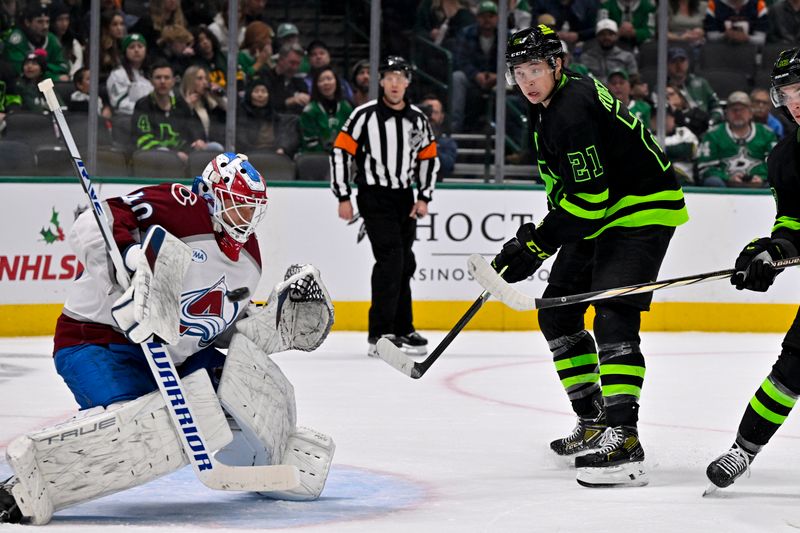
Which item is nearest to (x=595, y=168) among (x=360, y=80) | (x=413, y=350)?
(x=413, y=350)

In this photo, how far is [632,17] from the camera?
7.59 metres

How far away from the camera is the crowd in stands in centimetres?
679

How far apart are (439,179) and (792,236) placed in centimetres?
425

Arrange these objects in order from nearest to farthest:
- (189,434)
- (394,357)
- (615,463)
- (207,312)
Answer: (189,434)
(207,312)
(615,463)
(394,357)

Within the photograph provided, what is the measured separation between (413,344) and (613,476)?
3.03 meters

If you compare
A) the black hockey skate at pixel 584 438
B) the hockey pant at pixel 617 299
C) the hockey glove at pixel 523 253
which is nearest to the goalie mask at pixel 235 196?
the hockey glove at pixel 523 253

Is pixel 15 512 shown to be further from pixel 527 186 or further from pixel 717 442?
pixel 527 186

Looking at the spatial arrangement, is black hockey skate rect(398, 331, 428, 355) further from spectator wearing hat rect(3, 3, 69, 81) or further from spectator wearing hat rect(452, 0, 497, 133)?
spectator wearing hat rect(3, 3, 69, 81)

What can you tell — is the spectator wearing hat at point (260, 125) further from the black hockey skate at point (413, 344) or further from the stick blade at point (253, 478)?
the stick blade at point (253, 478)

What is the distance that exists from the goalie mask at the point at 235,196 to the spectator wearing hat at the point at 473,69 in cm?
449

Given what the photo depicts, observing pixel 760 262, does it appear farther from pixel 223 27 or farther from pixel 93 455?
pixel 223 27

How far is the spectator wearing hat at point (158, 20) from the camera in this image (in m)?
6.97

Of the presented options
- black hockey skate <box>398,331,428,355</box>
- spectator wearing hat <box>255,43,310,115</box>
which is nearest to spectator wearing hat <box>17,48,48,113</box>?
spectator wearing hat <box>255,43,310,115</box>

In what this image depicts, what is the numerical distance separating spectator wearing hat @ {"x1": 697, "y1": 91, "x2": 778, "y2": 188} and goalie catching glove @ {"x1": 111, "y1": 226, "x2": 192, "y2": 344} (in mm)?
5267
